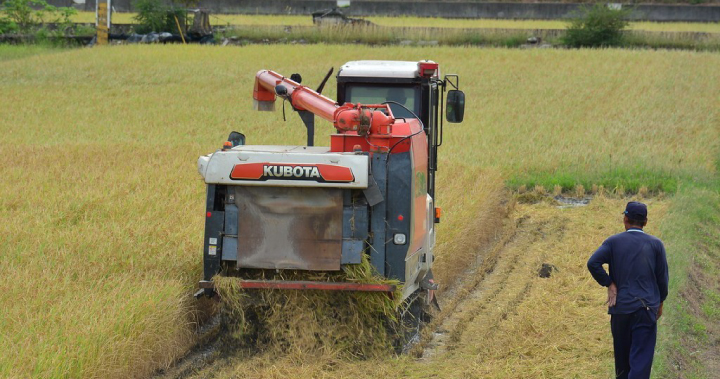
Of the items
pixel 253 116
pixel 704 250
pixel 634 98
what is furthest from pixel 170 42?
pixel 704 250

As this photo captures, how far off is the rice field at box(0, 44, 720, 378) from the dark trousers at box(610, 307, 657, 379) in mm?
632

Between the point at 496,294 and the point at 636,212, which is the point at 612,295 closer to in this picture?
the point at 636,212

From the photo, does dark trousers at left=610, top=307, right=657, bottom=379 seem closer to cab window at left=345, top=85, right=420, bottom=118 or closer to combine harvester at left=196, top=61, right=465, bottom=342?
combine harvester at left=196, top=61, right=465, bottom=342

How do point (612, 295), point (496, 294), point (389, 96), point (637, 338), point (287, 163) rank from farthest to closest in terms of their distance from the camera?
point (496, 294) < point (389, 96) < point (287, 163) < point (612, 295) < point (637, 338)

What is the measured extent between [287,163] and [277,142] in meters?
11.6

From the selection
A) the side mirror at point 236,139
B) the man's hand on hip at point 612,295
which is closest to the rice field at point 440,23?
the side mirror at point 236,139

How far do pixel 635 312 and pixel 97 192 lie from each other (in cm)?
817

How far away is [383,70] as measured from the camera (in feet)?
33.4

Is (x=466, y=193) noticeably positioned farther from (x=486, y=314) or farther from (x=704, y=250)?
(x=486, y=314)

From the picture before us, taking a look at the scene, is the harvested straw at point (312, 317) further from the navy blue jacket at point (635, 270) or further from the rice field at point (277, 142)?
the navy blue jacket at point (635, 270)

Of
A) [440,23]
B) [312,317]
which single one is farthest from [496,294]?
[440,23]

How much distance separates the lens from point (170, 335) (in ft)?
27.1

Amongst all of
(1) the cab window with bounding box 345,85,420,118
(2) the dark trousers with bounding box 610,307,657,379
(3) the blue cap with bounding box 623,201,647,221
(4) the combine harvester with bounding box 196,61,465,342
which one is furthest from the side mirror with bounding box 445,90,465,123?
(2) the dark trousers with bounding box 610,307,657,379

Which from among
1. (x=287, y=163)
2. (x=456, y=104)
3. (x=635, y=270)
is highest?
(x=456, y=104)
